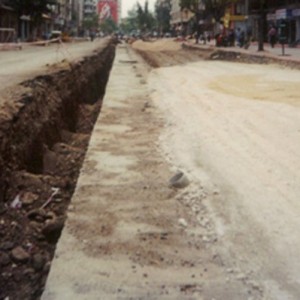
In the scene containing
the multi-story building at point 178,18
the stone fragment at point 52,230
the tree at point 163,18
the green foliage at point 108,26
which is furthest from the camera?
the green foliage at point 108,26

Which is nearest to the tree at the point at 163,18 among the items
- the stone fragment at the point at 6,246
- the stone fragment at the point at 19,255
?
the stone fragment at the point at 6,246

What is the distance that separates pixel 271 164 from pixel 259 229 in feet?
9.13

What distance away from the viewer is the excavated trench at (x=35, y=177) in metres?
5.20

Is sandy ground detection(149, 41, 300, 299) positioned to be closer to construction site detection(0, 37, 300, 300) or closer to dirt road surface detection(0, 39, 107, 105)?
construction site detection(0, 37, 300, 300)

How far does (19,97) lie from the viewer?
30.4ft

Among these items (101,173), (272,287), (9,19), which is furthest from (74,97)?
(9,19)

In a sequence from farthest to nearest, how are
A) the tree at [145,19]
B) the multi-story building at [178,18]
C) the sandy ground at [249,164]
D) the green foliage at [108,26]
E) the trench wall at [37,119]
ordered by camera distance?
1. the green foliage at [108,26]
2. the tree at [145,19]
3. the multi-story building at [178,18]
4. the trench wall at [37,119]
5. the sandy ground at [249,164]

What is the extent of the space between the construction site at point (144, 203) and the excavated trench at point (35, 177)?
2 cm

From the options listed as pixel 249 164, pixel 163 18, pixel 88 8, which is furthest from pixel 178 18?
pixel 249 164

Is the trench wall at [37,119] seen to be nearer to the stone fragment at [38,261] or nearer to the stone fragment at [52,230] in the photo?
the stone fragment at [52,230]

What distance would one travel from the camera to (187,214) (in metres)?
6.52

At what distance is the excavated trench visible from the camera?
520 centimetres

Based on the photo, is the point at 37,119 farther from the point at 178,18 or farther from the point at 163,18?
the point at 163,18

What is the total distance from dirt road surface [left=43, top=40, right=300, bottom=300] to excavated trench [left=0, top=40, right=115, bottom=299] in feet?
0.71
